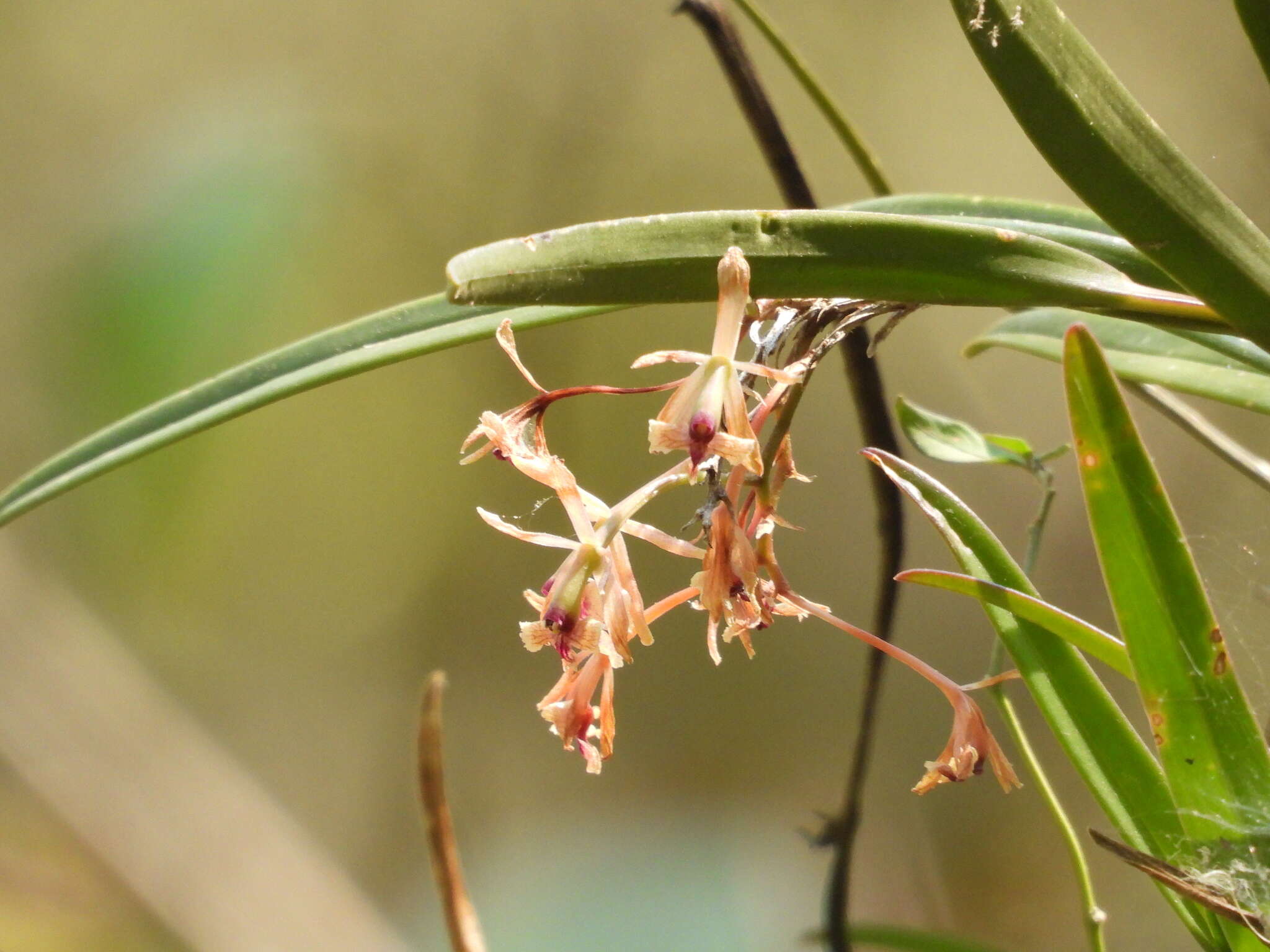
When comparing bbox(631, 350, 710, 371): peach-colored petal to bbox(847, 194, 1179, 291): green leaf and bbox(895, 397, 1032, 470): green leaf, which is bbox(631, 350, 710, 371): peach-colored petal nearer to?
bbox(847, 194, 1179, 291): green leaf

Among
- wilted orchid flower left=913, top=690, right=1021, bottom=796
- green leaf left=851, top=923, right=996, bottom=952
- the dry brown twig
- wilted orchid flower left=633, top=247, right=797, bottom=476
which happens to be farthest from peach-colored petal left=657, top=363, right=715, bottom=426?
green leaf left=851, top=923, right=996, bottom=952

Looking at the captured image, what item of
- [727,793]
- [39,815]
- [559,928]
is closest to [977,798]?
[727,793]

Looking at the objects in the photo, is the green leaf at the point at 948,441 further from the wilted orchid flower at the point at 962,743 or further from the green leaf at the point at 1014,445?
the wilted orchid flower at the point at 962,743

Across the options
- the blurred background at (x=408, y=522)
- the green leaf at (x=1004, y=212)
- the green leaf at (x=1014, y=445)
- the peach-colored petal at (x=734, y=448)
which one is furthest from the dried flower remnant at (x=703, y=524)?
the blurred background at (x=408, y=522)

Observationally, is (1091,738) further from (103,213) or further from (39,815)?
(39,815)

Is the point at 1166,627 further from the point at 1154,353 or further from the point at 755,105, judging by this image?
the point at 755,105

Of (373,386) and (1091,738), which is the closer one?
(1091,738)
